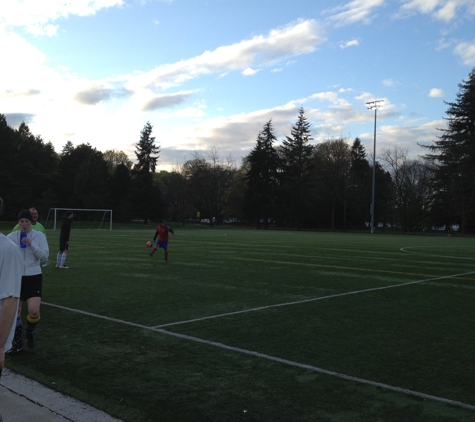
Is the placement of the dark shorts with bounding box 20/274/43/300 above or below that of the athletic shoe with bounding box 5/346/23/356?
above

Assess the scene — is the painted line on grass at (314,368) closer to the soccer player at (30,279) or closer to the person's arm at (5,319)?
the soccer player at (30,279)

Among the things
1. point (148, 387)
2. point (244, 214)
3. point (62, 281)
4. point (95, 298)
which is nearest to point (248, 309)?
point (95, 298)

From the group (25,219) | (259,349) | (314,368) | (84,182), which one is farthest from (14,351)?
(84,182)

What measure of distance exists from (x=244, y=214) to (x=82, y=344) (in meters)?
74.2

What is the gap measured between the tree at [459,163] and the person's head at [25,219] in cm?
6485

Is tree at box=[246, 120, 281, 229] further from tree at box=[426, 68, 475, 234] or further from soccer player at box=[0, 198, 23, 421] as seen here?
soccer player at box=[0, 198, 23, 421]

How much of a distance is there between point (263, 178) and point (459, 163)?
2926 cm

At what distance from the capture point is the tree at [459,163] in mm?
62656

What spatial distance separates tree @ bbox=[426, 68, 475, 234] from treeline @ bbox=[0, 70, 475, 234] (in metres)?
0.13

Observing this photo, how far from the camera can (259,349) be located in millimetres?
6199

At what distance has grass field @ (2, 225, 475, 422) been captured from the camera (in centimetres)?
437

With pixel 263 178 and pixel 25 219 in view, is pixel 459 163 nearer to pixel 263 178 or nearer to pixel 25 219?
pixel 263 178

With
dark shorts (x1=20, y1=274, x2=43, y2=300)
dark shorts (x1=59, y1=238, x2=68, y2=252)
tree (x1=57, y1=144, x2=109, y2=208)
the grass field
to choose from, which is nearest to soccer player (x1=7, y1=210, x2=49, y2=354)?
dark shorts (x1=20, y1=274, x2=43, y2=300)

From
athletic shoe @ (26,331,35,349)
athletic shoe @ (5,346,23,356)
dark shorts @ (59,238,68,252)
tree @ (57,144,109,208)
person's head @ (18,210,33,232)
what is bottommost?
athletic shoe @ (5,346,23,356)
